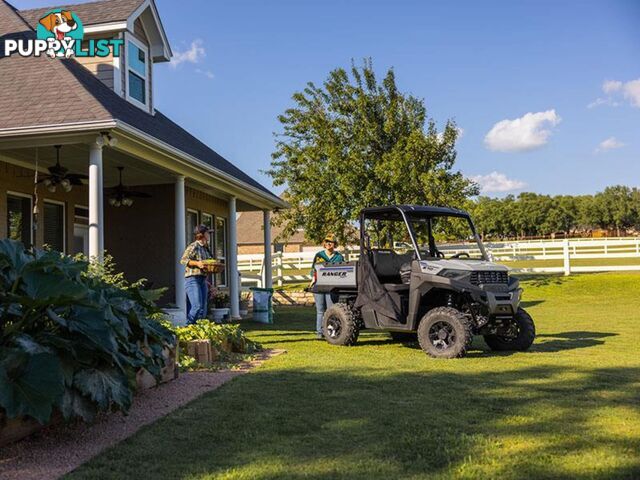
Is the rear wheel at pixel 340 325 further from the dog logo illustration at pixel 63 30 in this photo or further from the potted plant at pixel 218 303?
the dog logo illustration at pixel 63 30

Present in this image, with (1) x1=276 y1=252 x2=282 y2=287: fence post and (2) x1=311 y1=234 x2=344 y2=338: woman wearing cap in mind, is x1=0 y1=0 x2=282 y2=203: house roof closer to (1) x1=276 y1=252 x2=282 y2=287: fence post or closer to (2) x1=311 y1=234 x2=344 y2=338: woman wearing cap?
(2) x1=311 y1=234 x2=344 y2=338: woman wearing cap

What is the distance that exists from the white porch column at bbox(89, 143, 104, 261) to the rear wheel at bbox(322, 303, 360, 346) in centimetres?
343

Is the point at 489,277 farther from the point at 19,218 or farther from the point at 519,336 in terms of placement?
the point at 19,218

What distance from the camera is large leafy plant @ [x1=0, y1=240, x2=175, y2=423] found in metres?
3.62

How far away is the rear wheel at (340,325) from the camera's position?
8.98 meters

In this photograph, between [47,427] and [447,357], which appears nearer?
[47,427]

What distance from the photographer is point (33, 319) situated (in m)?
4.09

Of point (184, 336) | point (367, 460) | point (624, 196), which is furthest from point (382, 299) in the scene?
point (624, 196)

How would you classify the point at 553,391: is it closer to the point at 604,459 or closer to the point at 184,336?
the point at 604,459

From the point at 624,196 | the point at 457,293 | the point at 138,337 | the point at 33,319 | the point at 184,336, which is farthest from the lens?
the point at 624,196

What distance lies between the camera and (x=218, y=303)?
14750 mm

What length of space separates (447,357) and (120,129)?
5.39 metres

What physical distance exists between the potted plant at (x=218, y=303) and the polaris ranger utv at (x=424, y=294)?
348 centimetres

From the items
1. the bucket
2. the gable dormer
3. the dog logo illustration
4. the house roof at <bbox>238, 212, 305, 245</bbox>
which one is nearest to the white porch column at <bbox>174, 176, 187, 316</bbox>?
the bucket
